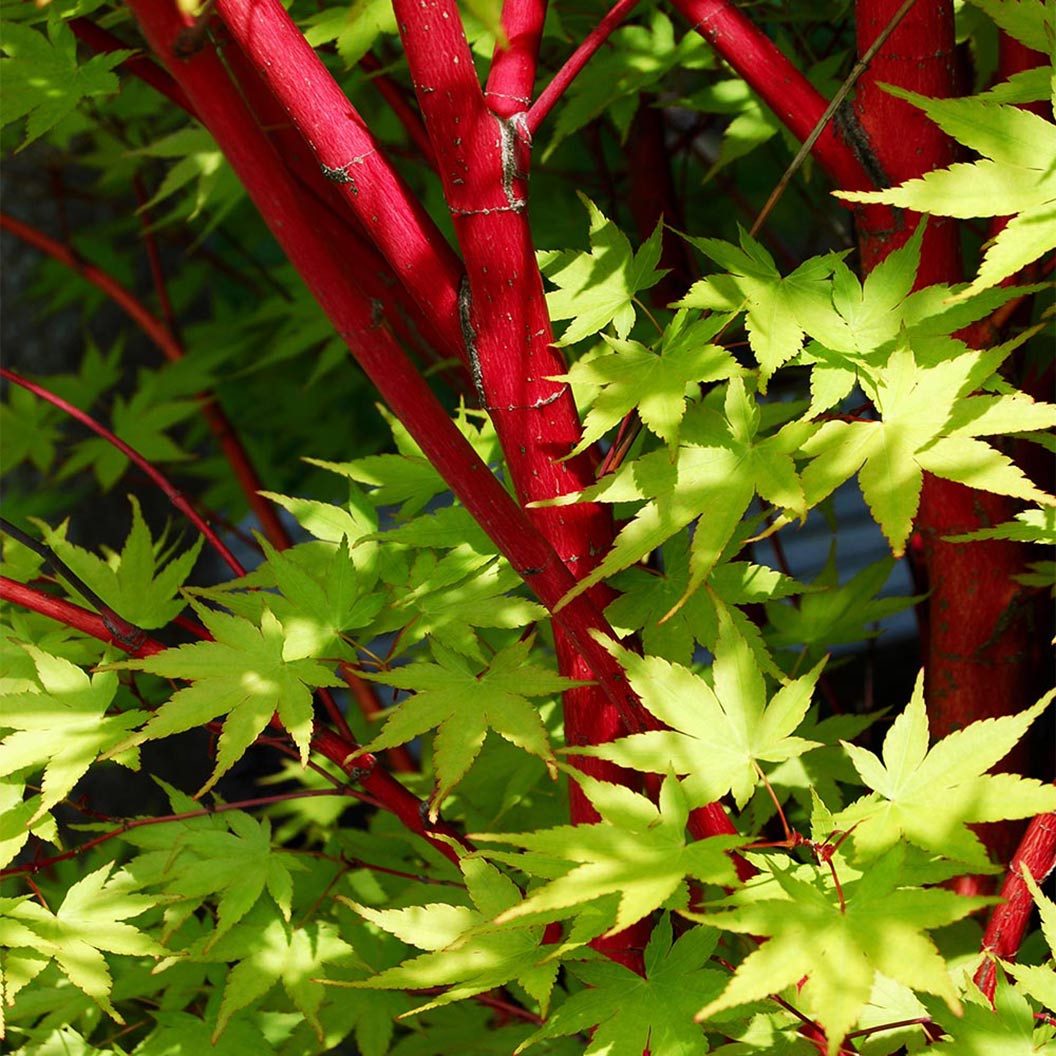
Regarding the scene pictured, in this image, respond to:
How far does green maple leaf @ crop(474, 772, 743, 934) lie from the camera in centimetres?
58

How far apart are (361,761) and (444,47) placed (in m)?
0.47

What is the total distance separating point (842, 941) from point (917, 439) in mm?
266

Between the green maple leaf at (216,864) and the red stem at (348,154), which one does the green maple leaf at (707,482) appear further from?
the green maple leaf at (216,864)

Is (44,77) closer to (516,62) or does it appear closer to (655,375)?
(516,62)

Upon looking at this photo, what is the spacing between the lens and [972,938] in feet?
2.98

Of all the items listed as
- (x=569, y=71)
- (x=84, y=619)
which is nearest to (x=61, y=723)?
(x=84, y=619)

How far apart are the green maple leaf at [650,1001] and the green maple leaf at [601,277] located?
391 millimetres

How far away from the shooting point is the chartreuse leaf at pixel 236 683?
713 millimetres

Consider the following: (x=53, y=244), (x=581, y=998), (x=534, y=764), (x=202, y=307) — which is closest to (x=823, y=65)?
(x=534, y=764)

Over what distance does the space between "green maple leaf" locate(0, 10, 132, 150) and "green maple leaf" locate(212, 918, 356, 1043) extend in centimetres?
68

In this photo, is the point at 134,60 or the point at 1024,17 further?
the point at 134,60

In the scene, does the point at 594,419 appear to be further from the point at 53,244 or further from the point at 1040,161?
the point at 53,244

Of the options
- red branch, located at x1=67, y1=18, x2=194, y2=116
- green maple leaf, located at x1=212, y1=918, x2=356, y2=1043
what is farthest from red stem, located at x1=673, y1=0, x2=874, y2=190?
green maple leaf, located at x1=212, y1=918, x2=356, y2=1043

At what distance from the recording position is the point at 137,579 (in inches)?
35.7
